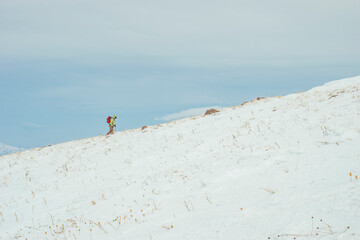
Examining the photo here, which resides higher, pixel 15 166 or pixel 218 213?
pixel 15 166

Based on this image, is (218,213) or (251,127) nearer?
(218,213)

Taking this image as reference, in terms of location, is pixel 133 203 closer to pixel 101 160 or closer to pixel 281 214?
pixel 281 214

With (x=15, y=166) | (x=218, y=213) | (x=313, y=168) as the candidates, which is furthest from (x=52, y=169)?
(x=313, y=168)

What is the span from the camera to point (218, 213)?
4527mm

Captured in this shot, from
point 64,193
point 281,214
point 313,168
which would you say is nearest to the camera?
point 281,214

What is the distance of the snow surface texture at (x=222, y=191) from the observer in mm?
3756

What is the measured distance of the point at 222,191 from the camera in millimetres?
5488

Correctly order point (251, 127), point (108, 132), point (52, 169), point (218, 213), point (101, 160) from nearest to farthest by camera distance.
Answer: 1. point (218, 213)
2. point (251, 127)
3. point (101, 160)
4. point (52, 169)
5. point (108, 132)

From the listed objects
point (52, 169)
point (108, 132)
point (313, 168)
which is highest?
point (108, 132)

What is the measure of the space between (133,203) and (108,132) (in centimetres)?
1802

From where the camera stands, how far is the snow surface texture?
376 centimetres

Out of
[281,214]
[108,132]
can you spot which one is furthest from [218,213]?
[108,132]

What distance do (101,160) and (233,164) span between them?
8.34m

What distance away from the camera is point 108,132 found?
2367 cm
